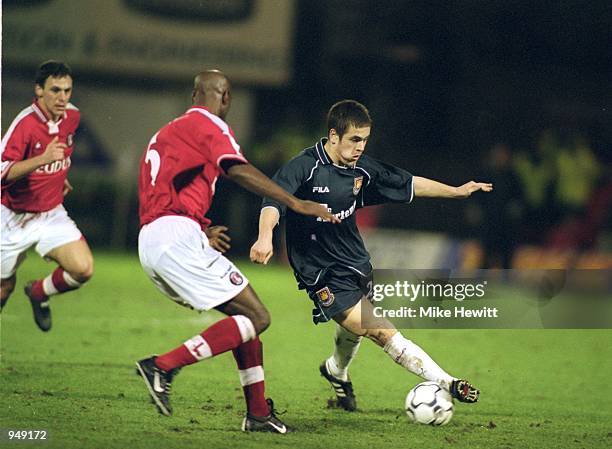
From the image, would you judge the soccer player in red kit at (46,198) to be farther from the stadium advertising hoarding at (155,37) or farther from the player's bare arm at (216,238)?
the stadium advertising hoarding at (155,37)

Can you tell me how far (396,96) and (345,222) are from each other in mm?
6347

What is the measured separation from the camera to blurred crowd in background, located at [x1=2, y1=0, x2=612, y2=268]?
10.3m

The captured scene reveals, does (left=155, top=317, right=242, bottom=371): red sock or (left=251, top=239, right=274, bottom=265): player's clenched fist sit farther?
(left=155, top=317, right=242, bottom=371): red sock

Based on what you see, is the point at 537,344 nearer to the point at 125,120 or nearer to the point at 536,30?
the point at 536,30

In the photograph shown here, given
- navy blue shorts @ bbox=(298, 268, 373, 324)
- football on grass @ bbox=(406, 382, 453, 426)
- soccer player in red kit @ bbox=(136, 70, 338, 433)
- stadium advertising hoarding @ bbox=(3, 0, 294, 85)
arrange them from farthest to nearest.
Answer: stadium advertising hoarding @ bbox=(3, 0, 294, 85) → navy blue shorts @ bbox=(298, 268, 373, 324) → football on grass @ bbox=(406, 382, 453, 426) → soccer player in red kit @ bbox=(136, 70, 338, 433)

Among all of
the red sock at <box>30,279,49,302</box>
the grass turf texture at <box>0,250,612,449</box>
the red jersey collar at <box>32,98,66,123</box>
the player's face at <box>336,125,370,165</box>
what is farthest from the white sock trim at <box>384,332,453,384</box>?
the red sock at <box>30,279,49,302</box>

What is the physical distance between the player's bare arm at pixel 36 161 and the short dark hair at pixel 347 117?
165 cm

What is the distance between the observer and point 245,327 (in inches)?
196

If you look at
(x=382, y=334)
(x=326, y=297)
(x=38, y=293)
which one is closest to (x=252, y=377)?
(x=326, y=297)

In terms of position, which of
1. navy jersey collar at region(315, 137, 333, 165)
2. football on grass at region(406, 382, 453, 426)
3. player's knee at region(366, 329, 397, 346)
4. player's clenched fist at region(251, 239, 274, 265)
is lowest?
football on grass at region(406, 382, 453, 426)

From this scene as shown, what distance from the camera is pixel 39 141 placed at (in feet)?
21.3

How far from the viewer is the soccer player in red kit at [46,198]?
6543mm

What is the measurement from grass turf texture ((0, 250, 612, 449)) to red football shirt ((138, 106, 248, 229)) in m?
1.09

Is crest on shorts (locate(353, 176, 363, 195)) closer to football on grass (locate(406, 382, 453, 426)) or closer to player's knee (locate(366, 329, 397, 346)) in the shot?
player's knee (locate(366, 329, 397, 346))
